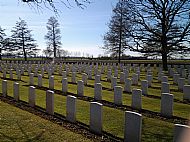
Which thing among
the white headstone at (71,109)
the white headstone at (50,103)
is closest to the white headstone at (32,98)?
the white headstone at (50,103)

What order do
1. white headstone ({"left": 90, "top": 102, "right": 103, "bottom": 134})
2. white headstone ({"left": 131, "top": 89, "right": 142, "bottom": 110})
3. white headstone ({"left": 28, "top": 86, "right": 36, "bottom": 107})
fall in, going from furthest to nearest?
white headstone ({"left": 28, "top": 86, "right": 36, "bottom": 107}) → white headstone ({"left": 131, "top": 89, "right": 142, "bottom": 110}) → white headstone ({"left": 90, "top": 102, "right": 103, "bottom": 134})

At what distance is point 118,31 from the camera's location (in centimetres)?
3369

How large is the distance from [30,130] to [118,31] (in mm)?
27462

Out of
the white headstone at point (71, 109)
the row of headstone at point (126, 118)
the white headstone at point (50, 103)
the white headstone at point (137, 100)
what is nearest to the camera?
the row of headstone at point (126, 118)

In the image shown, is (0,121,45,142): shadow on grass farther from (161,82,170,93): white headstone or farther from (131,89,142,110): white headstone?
(161,82,170,93): white headstone

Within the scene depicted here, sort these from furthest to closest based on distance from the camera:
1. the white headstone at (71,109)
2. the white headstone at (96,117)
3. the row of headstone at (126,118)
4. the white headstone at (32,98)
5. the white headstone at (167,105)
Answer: the white headstone at (32,98) → the white headstone at (167,105) → the white headstone at (71,109) → the white headstone at (96,117) → the row of headstone at (126,118)

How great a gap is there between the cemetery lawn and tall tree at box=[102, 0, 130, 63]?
2105cm

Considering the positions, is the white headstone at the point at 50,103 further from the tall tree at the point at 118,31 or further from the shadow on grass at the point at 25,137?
the tall tree at the point at 118,31

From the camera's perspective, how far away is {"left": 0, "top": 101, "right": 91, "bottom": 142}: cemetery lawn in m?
6.64

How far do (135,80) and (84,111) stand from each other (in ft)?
29.2

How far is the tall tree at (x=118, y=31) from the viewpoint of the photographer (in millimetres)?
29587

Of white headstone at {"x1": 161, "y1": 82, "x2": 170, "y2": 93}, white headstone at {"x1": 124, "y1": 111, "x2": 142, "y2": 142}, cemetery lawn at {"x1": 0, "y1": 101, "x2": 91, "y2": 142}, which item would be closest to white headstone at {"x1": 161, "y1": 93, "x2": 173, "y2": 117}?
white headstone at {"x1": 124, "y1": 111, "x2": 142, "y2": 142}

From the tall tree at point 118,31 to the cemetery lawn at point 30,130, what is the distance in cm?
2105

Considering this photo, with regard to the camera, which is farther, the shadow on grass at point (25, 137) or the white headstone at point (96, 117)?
the white headstone at point (96, 117)
